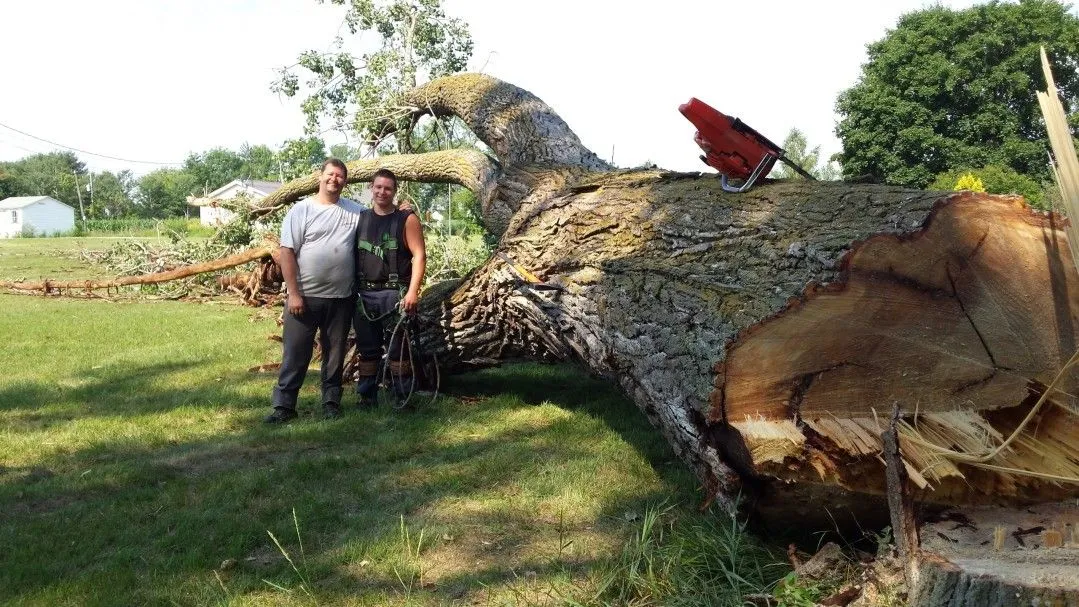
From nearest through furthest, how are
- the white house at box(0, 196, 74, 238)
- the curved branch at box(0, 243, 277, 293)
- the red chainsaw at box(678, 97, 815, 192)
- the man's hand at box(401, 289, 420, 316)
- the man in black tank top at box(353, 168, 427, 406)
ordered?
1. the red chainsaw at box(678, 97, 815, 192)
2. the man's hand at box(401, 289, 420, 316)
3. the man in black tank top at box(353, 168, 427, 406)
4. the curved branch at box(0, 243, 277, 293)
5. the white house at box(0, 196, 74, 238)

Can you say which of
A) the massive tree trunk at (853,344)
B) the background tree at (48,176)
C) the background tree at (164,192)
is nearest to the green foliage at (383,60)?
the massive tree trunk at (853,344)

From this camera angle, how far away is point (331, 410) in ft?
16.9

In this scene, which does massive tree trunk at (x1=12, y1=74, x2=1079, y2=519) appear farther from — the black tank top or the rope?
the black tank top

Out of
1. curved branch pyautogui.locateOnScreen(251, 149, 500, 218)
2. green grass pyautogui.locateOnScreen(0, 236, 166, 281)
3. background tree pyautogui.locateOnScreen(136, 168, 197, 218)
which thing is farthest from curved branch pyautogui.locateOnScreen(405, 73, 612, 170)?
background tree pyautogui.locateOnScreen(136, 168, 197, 218)

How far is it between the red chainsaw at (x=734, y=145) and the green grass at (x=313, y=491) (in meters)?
1.48

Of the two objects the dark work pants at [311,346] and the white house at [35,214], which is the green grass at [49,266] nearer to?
the dark work pants at [311,346]

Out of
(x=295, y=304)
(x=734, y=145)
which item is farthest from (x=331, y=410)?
(x=734, y=145)

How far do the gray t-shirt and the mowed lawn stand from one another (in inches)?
33.3

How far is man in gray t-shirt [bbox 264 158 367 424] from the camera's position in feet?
16.7

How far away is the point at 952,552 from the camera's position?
207 centimetres

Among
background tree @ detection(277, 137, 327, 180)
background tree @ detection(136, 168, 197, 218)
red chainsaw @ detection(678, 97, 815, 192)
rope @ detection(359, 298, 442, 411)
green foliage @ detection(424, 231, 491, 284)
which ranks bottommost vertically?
rope @ detection(359, 298, 442, 411)

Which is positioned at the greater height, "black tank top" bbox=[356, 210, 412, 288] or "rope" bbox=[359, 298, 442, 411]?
"black tank top" bbox=[356, 210, 412, 288]

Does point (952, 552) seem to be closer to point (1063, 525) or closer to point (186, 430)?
point (1063, 525)

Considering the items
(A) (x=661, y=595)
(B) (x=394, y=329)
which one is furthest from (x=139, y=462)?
(A) (x=661, y=595)
